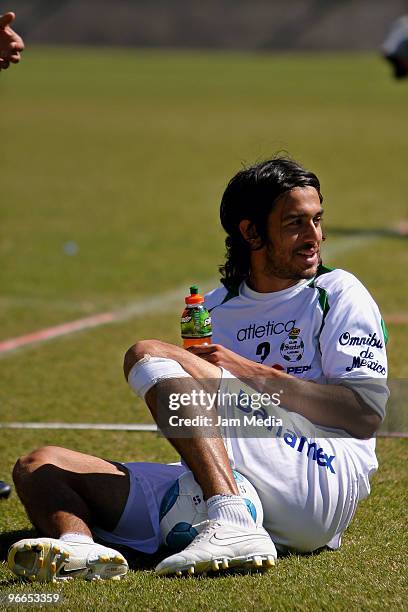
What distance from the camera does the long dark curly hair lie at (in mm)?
4613

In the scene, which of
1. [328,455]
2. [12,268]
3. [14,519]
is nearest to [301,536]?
[328,455]

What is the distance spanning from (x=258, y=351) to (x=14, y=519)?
1330 millimetres

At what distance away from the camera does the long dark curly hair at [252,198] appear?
4613 millimetres

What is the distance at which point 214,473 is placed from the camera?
13.4 ft

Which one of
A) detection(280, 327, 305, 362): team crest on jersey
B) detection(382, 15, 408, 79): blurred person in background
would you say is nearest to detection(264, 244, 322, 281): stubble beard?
detection(280, 327, 305, 362): team crest on jersey

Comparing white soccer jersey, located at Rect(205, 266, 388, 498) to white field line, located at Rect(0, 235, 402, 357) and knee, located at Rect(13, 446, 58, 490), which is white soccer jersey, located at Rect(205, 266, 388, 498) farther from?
white field line, located at Rect(0, 235, 402, 357)

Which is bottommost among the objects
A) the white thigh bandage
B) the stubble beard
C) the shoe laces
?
the shoe laces

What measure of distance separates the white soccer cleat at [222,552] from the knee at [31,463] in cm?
70

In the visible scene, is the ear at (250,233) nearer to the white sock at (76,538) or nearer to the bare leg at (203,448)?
the bare leg at (203,448)

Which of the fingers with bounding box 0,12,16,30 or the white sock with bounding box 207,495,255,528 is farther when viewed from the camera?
the fingers with bounding box 0,12,16,30

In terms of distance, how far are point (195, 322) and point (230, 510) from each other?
76 centimetres

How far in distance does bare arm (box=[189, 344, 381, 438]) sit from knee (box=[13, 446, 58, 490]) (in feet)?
2.28

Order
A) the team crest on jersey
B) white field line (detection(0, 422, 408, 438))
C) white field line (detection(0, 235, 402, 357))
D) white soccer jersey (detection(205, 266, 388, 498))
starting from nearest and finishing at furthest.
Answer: white soccer jersey (detection(205, 266, 388, 498))
the team crest on jersey
white field line (detection(0, 422, 408, 438))
white field line (detection(0, 235, 402, 357))

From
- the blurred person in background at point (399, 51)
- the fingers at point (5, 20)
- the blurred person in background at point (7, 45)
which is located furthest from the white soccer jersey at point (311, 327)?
the blurred person in background at point (399, 51)
